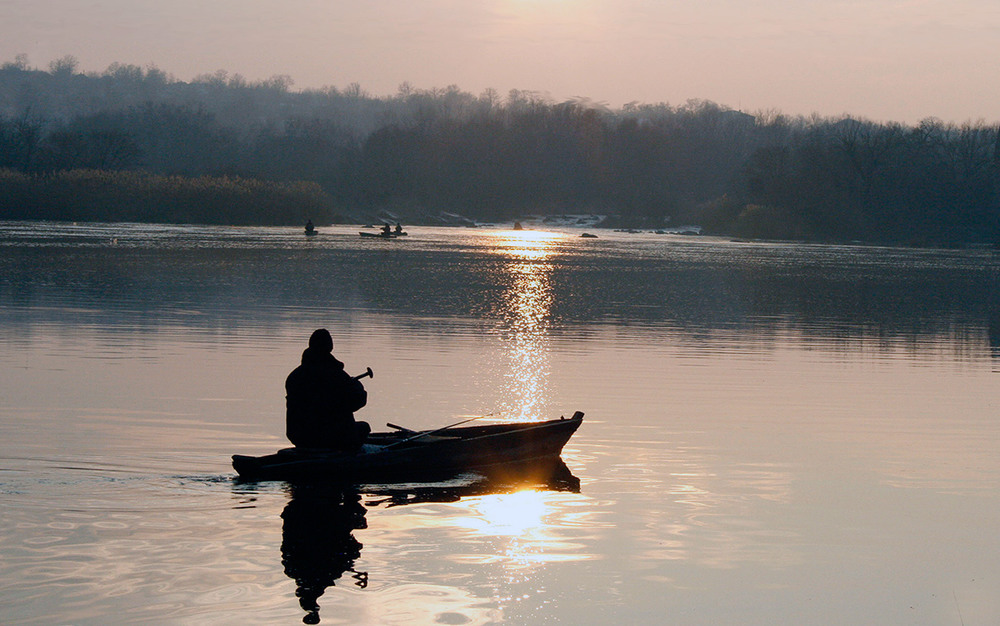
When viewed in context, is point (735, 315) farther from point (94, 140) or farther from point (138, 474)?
point (94, 140)

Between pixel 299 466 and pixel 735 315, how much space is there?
2315 cm

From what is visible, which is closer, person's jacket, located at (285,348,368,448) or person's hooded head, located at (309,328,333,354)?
person's hooded head, located at (309,328,333,354)

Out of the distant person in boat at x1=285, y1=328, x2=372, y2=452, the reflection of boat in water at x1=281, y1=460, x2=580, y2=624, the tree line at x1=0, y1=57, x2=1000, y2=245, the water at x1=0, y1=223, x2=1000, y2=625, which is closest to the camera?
the water at x1=0, y1=223, x2=1000, y2=625

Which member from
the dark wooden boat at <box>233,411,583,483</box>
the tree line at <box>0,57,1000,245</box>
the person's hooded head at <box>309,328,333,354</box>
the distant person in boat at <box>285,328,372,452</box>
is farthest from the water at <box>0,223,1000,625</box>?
the tree line at <box>0,57,1000,245</box>

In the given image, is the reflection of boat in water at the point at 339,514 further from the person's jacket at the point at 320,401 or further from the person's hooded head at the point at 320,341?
the person's hooded head at the point at 320,341

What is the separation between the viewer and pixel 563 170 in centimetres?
15862

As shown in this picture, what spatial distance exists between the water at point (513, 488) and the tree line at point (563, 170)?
59800mm

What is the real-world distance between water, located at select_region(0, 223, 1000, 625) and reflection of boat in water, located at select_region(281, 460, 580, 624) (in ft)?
0.14

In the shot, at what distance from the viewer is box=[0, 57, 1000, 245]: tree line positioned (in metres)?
102

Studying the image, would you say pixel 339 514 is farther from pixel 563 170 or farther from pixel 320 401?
pixel 563 170

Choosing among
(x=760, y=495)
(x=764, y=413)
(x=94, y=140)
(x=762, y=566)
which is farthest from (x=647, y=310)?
(x=94, y=140)

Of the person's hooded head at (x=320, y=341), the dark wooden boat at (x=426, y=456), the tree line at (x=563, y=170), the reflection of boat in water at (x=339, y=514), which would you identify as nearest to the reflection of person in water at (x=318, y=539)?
the reflection of boat in water at (x=339, y=514)

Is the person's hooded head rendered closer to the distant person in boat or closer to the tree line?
the distant person in boat

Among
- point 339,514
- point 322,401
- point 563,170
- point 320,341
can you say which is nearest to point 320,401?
point 322,401
